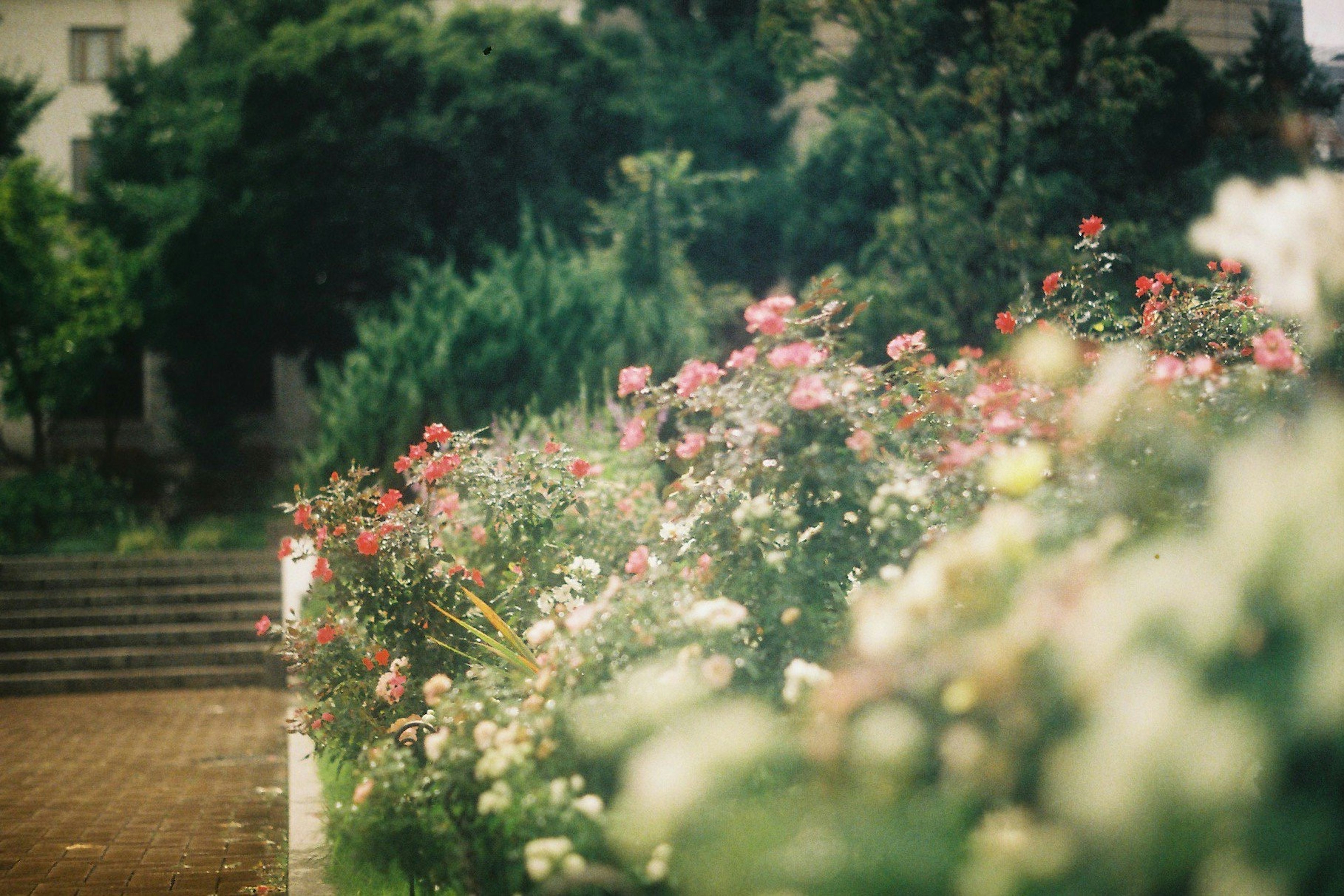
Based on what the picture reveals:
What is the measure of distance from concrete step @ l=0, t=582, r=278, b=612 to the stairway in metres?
0.01

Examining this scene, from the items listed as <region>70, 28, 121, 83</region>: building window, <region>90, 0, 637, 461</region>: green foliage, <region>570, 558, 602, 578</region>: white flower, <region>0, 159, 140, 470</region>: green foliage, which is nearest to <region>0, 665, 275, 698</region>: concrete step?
<region>570, 558, 602, 578</region>: white flower

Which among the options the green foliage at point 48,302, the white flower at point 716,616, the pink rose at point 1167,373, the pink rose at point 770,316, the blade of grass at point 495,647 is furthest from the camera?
the green foliage at point 48,302

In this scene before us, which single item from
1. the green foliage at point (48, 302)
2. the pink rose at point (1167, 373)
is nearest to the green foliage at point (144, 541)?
the green foliage at point (48, 302)

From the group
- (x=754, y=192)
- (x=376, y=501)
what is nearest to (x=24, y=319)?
(x=754, y=192)

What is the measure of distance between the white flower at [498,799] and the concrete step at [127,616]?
11181mm

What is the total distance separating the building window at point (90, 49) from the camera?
31531mm

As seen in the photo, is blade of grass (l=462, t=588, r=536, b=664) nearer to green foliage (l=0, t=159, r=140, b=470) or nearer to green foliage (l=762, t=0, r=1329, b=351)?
green foliage (l=762, t=0, r=1329, b=351)

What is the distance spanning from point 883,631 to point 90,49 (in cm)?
3454

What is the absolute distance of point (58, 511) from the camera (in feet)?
66.9

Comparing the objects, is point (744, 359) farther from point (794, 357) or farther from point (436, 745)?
point (436, 745)

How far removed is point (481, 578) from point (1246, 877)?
3.86 metres

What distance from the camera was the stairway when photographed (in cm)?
1218

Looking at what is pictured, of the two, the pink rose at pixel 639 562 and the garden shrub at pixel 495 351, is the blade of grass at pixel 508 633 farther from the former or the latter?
the garden shrub at pixel 495 351

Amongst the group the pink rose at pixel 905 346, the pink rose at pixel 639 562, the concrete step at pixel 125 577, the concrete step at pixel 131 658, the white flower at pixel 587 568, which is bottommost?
the concrete step at pixel 131 658
